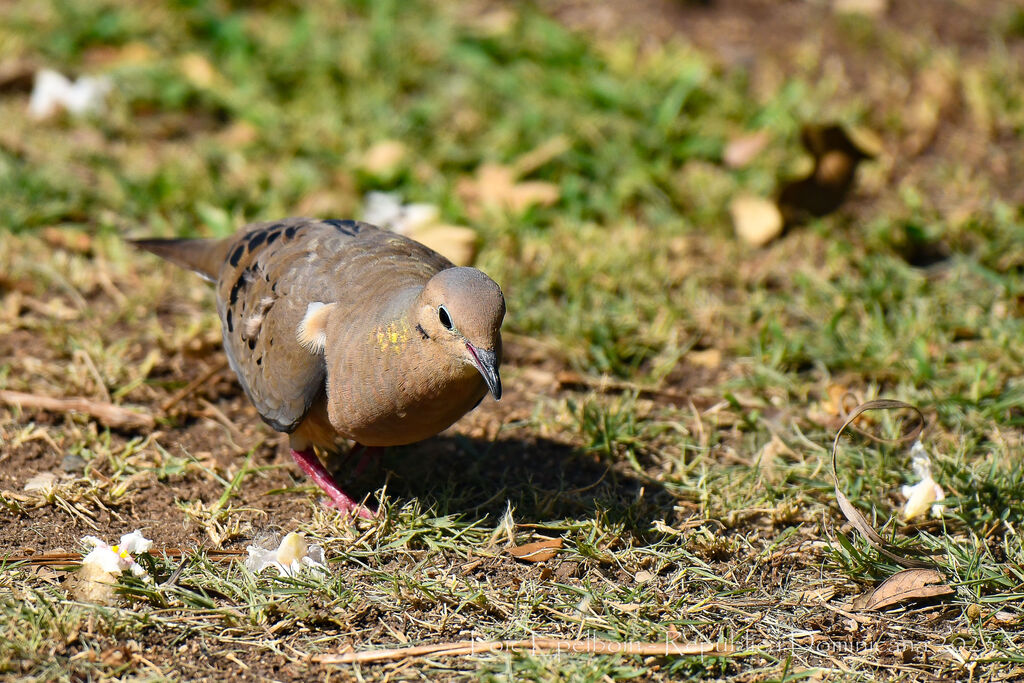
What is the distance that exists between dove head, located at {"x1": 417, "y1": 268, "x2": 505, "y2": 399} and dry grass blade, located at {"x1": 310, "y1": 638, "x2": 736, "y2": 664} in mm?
794

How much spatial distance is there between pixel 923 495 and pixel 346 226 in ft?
8.02

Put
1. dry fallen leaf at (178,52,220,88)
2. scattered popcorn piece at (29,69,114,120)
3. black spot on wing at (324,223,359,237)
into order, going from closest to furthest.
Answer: black spot on wing at (324,223,359,237)
scattered popcorn piece at (29,69,114,120)
dry fallen leaf at (178,52,220,88)

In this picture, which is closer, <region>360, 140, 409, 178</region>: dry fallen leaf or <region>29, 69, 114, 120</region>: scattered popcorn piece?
<region>360, 140, 409, 178</region>: dry fallen leaf

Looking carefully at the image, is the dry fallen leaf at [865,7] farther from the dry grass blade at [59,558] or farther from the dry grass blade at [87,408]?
the dry grass blade at [59,558]

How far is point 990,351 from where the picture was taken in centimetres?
482

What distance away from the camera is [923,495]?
398 centimetres

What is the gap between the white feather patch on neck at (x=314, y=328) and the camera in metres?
3.84

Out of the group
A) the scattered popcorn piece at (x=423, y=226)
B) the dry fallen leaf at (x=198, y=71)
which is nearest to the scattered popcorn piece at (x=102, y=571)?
the scattered popcorn piece at (x=423, y=226)

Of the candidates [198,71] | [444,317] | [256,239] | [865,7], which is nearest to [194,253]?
[256,239]

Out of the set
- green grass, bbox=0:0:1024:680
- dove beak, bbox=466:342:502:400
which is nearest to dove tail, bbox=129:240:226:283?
green grass, bbox=0:0:1024:680

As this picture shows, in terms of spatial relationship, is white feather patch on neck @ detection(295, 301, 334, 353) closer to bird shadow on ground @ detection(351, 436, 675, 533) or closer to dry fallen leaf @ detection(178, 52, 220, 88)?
bird shadow on ground @ detection(351, 436, 675, 533)

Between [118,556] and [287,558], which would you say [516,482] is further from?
[118,556]

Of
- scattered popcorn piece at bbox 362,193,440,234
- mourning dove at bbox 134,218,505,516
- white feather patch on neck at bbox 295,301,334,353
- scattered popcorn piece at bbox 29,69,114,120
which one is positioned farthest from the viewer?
scattered popcorn piece at bbox 29,69,114,120

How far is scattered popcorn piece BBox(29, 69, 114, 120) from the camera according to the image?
6426 mm
